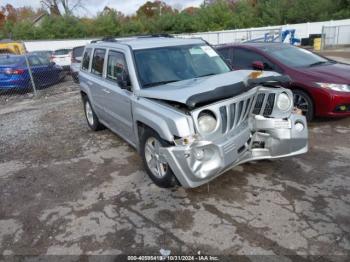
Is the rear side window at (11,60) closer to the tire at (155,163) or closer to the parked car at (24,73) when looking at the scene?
the parked car at (24,73)

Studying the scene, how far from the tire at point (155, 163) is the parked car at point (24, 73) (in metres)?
9.31

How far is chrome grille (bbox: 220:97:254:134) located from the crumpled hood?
28 centimetres

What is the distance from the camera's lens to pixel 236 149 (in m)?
3.52

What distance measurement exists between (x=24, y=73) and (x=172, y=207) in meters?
10.3

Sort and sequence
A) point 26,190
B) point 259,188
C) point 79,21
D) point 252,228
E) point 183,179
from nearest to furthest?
point 252,228
point 183,179
point 259,188
point 26,190
point 79,21

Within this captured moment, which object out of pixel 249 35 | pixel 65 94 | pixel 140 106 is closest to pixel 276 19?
pixel 249 35

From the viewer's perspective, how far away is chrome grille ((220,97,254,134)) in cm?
345

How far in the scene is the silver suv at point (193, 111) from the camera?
3.34 metres

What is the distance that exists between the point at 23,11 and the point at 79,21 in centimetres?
2826

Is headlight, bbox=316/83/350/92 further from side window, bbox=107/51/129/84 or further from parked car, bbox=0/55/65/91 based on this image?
parked car, bbox=0/55/65/91

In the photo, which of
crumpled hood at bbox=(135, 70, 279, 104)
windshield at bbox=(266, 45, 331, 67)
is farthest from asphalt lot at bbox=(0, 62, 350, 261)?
windshield at bbox=(266, 45, 331, 67)

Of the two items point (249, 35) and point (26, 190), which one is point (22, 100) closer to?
point (26, 190)

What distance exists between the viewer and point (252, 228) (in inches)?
125

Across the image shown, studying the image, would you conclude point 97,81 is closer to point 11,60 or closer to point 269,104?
point 269,104
